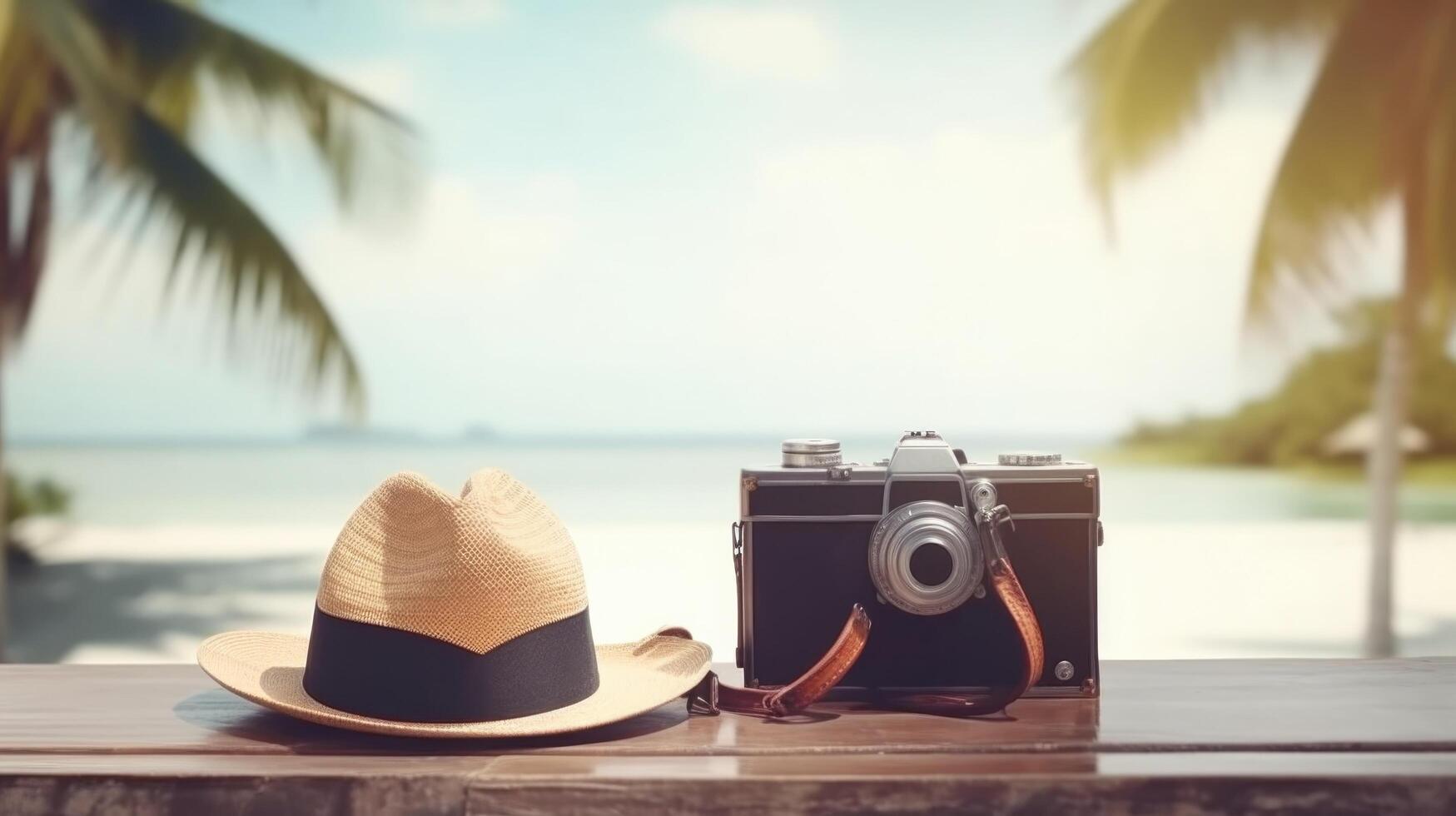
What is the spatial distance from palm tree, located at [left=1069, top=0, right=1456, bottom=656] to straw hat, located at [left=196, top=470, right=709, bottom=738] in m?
4.46

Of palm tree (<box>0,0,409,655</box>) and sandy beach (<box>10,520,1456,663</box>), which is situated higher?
palm tree (<box>0,0,409,655</box>)

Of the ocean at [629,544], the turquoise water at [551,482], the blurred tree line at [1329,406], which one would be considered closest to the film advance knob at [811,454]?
the ocean at [629,544]

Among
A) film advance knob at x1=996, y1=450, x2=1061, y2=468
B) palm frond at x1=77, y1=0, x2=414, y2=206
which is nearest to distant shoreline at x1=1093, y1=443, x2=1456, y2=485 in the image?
palm frond at x1=77, y1=0, x2=414, y2=206

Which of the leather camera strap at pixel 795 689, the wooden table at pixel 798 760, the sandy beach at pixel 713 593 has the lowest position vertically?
the sandy beach at pixel 713 593

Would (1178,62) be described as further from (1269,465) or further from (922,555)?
(1269,465)

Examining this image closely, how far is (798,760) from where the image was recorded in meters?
0.92

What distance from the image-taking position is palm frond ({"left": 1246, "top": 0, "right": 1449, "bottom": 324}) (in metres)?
4.78

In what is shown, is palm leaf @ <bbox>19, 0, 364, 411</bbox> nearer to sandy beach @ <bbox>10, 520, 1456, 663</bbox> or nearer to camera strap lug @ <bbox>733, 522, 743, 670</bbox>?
sandy beach @ <bbox>10, 520, 1456, 663</bbox>

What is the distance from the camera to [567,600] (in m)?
1.03

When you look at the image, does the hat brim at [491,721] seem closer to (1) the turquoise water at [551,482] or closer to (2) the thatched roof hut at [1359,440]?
(1) the turquoise water at [551,482]

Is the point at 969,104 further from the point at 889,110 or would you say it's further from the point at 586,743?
the point at 586,743

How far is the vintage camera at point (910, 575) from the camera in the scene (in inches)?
43.9

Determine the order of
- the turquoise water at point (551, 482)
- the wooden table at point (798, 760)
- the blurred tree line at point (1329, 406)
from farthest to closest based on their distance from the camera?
the turquoise water at point (551, 482), the blurred tree line at point (1329, 406), the wooden table at point (798, 760)

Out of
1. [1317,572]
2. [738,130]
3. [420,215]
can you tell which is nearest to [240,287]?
[420,215]
